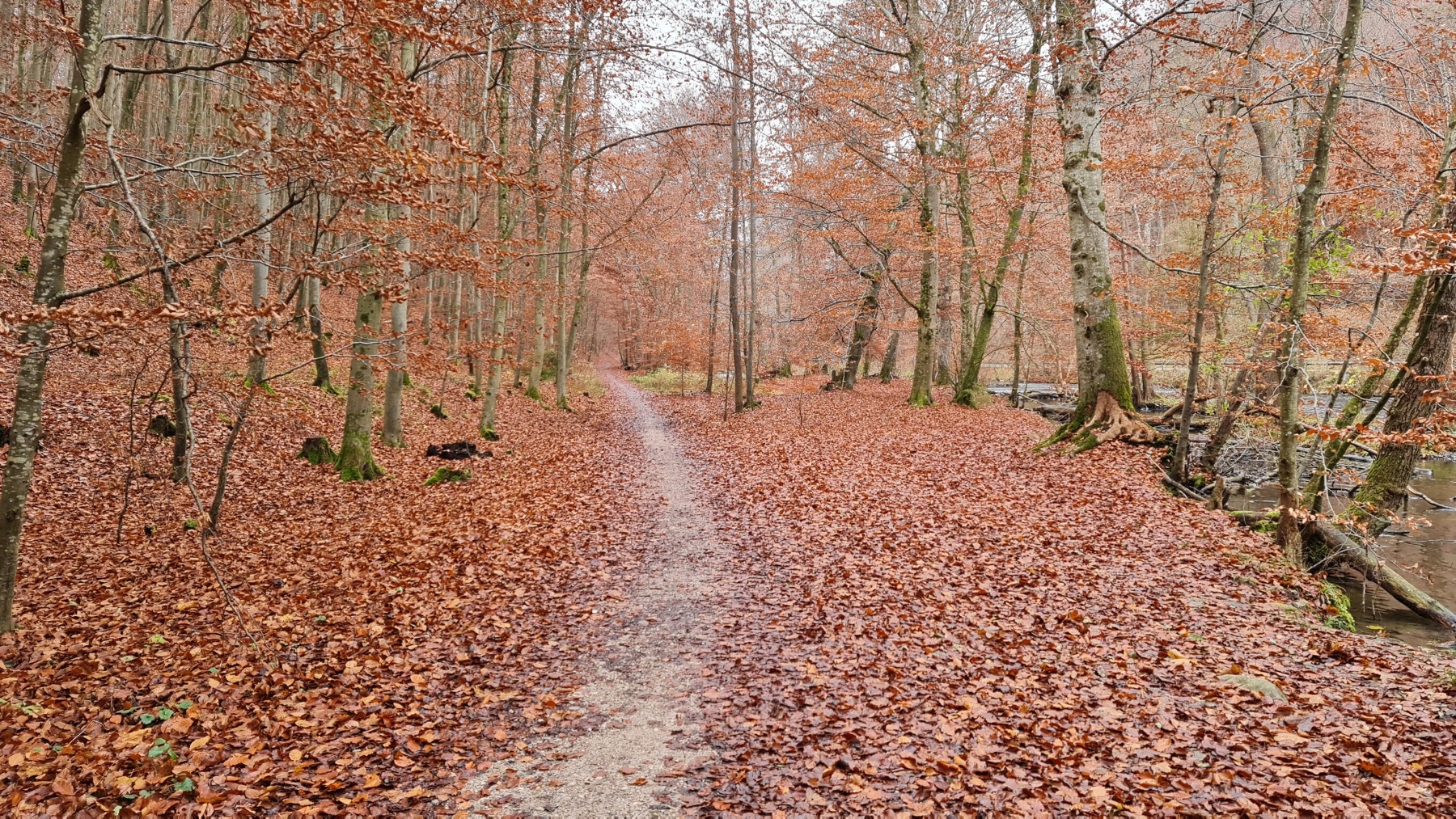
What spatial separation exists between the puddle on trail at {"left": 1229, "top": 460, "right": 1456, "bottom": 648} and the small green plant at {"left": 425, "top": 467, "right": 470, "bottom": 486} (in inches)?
504

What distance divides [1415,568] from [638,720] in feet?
34.2

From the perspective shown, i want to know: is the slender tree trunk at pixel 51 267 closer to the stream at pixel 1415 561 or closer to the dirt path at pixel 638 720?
the dirt path at pixel 638 720

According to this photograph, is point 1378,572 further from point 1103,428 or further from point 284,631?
point 284,631

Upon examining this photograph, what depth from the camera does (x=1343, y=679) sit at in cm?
549

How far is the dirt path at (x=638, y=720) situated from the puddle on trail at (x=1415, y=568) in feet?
23.4

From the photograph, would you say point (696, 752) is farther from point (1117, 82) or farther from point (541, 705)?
point (1117, 82)

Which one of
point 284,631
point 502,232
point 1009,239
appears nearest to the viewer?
point 284,631

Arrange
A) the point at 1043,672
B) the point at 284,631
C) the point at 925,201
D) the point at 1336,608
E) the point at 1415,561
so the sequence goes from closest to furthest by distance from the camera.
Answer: the point at 1043,672 < the point at 284,631 < the point at 1336,608 < the point at 1415,561 < the point at 925,201

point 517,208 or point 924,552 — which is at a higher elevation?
point 517,208

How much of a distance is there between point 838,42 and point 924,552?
1657cm

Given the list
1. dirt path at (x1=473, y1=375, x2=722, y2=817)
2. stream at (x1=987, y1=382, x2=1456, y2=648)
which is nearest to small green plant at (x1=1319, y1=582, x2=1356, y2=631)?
stream at (x1=987, y1=382, x2=1456, y2=648)

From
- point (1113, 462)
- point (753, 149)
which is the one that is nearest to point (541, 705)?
point (1113, 462)

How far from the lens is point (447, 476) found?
1221cm

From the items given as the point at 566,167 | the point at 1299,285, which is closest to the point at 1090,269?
the point at 1299,285
